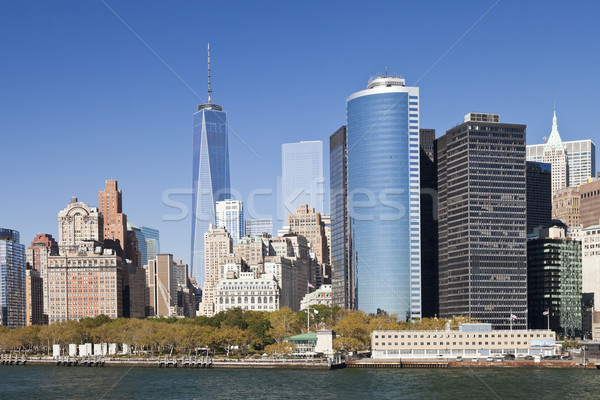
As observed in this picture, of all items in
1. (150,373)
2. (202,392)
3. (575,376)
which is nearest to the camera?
(202,392)

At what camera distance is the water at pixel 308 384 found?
143 metres

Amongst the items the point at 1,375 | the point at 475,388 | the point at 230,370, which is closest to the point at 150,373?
the point at 230,370

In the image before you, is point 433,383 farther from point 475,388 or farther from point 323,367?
point 323,367

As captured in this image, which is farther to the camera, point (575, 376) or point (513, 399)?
point (575, 376)

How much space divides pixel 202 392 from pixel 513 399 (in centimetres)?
5221

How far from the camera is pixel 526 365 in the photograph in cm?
19888

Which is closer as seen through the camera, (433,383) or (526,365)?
(433,383)

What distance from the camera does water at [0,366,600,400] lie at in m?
143

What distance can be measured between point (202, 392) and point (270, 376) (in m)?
31.1

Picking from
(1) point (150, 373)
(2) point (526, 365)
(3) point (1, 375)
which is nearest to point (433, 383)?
(2) point (526, 365)

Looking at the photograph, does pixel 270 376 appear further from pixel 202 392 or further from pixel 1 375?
pixel 1 375

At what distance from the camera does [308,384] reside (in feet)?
525

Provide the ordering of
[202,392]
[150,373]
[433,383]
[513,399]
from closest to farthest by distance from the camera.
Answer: [513,399] → [202,392] → [433,383] → [150,373]

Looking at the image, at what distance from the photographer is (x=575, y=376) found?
174 metres
